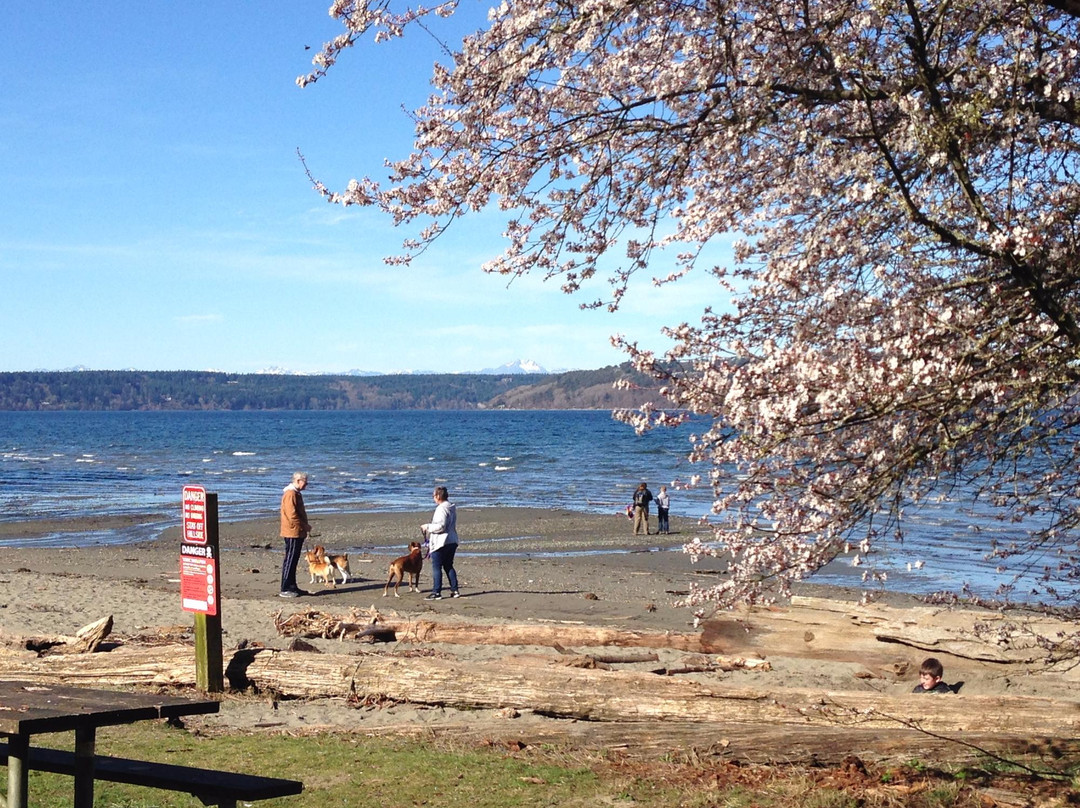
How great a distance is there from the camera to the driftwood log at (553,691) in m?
7.22

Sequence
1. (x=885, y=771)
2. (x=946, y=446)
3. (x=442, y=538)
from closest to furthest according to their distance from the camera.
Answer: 1. (x=946, y=446)
2. (x=885, y=771)
3. (x=442, y=538)

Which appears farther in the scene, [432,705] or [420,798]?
[432,705]

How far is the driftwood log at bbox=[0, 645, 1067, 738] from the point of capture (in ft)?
23.7

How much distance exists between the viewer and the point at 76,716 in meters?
4.68

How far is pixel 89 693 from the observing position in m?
5.42

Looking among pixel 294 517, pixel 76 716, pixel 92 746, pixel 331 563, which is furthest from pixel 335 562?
pixel 76 716

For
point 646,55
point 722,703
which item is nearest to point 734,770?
point 722,703

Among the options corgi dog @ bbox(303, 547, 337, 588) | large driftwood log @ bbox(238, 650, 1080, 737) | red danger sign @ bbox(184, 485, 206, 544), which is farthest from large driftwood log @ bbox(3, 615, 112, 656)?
corgi dog @ bbox(303, 547, 337, 588)

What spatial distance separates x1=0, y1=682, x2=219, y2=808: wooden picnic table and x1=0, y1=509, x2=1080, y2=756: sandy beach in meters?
3.12

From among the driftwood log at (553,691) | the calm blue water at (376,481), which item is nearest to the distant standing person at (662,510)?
the calm blue water at (376,481)

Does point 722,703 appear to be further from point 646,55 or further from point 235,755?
point 646,55

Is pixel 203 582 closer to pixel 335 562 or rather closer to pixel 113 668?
pixel 113 668

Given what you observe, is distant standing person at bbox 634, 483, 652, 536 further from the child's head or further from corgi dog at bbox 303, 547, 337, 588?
the child's head

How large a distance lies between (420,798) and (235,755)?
165 centimetres
